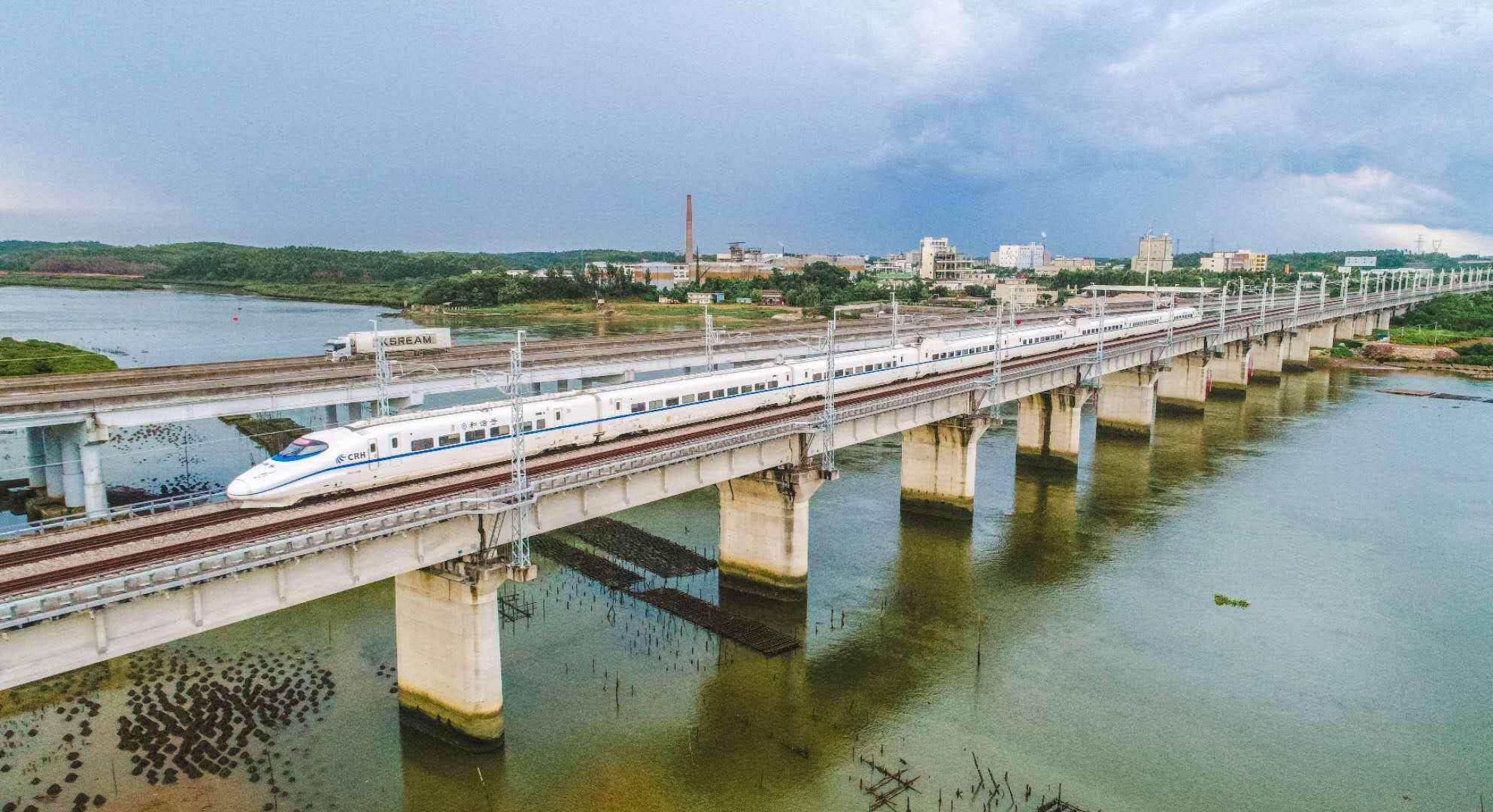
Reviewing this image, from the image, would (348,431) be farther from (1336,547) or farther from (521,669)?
(1336,547)

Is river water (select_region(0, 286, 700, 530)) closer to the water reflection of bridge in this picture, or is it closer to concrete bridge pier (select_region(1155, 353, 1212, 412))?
the water reflection of bridge

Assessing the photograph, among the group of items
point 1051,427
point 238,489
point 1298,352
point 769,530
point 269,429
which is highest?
point 238,489

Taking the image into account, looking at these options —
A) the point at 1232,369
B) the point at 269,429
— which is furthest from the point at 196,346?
the point at 1232,369

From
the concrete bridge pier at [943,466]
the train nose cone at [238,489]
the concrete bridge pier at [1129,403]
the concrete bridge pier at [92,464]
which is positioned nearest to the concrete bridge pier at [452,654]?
the train nose cone at [238,489]

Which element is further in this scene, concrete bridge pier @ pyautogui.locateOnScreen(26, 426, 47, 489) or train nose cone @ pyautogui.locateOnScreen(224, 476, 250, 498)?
concrete bridge pier @ pyautogui.locateOnScreen(26, 426, 47, 489)

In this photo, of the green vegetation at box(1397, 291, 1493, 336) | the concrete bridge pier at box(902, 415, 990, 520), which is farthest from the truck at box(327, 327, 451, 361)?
the green vegetation at box(1397, 291, 1493, 336)

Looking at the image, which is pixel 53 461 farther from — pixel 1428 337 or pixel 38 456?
pixel 1428 337
